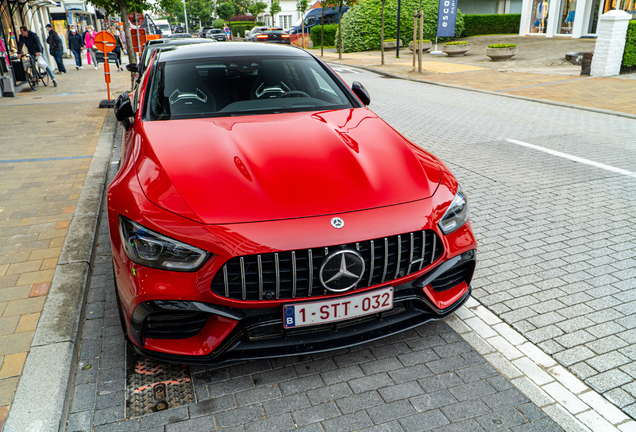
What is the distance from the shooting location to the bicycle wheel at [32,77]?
48.7ft

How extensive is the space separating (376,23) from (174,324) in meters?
31.4

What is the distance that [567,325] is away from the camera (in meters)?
3.16

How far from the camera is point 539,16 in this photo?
30094 mm

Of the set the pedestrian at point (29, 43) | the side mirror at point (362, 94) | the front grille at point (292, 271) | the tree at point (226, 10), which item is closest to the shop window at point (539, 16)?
the pedestrian at point (29, 43)

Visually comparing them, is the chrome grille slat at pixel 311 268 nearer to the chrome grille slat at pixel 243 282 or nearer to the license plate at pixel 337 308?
the license plate at pixel 337 308

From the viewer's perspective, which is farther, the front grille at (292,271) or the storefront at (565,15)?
the storefront at (565,15)

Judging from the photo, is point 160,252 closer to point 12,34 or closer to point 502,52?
point 12,34

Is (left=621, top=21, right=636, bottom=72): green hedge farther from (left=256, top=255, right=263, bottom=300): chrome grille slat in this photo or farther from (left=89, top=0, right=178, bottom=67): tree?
(left=256, top=255, right=263, bottom=300): chrome grille slat

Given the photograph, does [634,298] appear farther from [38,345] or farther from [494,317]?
[38,345]

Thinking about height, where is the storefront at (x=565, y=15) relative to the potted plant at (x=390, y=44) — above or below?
above

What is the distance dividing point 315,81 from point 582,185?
359 centimetres

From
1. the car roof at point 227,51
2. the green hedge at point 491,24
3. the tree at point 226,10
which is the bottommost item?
the car roof at point 227,51

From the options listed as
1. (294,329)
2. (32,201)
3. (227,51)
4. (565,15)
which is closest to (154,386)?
(294,329)

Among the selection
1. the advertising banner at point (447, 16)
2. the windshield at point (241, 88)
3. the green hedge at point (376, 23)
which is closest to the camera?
the windshield at point (241, 88)
